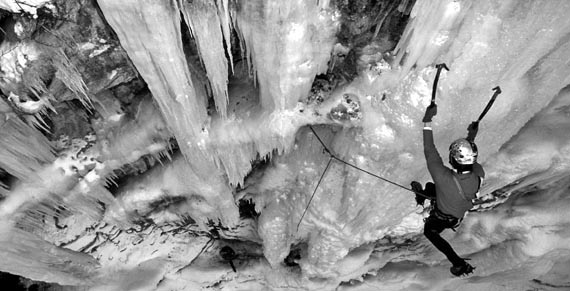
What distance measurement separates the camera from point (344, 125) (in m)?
3.79

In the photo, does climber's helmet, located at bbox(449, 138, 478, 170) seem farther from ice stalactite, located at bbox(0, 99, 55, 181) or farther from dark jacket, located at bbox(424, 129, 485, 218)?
ice stalactite, located at bbox(0, 99, 55, 181)

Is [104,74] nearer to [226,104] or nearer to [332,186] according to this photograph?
[226,104]

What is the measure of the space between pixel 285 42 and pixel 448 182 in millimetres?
1526

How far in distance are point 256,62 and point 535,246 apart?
3.84 m

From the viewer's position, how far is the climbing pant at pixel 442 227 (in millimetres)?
3572

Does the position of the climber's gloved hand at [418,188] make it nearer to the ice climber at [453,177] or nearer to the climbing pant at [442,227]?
the ice climber at [453,177]

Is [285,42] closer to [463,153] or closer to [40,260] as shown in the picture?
[463,153]

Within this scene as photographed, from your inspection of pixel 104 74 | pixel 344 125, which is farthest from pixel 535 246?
pixel 104 74

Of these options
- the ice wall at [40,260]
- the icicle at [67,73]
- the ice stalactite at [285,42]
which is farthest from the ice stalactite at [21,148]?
the ice stalactite at [285,42]

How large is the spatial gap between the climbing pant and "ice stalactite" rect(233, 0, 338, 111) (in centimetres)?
148

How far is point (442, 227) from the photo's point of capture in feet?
12.3

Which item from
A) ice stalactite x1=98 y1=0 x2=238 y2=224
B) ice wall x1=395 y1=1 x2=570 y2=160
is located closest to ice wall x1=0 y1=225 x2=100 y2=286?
ice stalactite x1=98 y1=0 x2=238 y2=224

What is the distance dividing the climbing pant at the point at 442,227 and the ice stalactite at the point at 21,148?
3.32 meters

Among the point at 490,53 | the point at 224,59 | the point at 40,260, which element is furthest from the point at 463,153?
the point at 40,260
